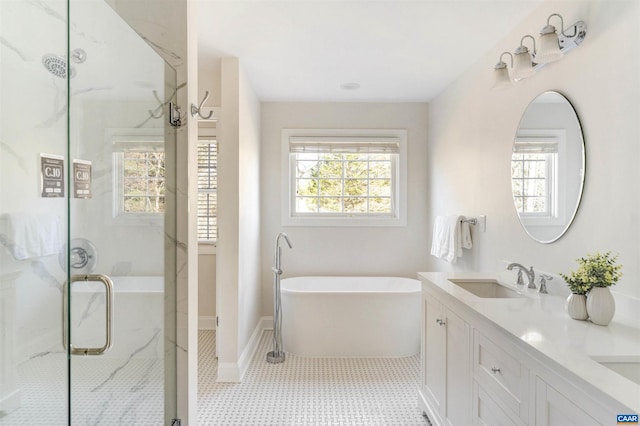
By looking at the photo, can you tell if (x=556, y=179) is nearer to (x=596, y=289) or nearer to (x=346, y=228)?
(x=596, y=289)

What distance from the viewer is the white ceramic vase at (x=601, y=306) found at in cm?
138

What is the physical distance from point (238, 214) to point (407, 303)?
1.66 meters

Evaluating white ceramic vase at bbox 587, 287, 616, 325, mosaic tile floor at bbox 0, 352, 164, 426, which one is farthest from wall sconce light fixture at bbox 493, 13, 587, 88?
mosaic tile floor at bbox 0, 352, 164, 426

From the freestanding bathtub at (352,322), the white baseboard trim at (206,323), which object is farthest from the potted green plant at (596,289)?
the white baseboard trim at (206,323)

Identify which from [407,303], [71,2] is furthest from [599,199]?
[71,2]

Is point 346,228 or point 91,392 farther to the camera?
point 346,228

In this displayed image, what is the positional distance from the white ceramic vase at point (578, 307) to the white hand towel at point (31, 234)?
1782mm

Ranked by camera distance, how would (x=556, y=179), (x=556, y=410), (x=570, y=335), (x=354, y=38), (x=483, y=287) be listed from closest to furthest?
1. (x=556, y=410)
2. (x=570, y=335)
3. (x=556, y=179)
4. (x=483, y=287)
5. (x=354, y=38)

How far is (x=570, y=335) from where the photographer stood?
126 centimetres

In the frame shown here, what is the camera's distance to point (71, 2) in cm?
103

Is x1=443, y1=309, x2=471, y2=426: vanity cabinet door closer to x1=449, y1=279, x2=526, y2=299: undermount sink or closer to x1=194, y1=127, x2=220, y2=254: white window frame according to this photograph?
x1=449, y1=279, x2=526, y2=299: undermount sink

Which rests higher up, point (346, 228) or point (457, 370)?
point (346, 228)

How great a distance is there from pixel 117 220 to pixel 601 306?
1791mm

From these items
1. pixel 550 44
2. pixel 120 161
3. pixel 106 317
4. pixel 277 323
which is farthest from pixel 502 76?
pixel 277 323
